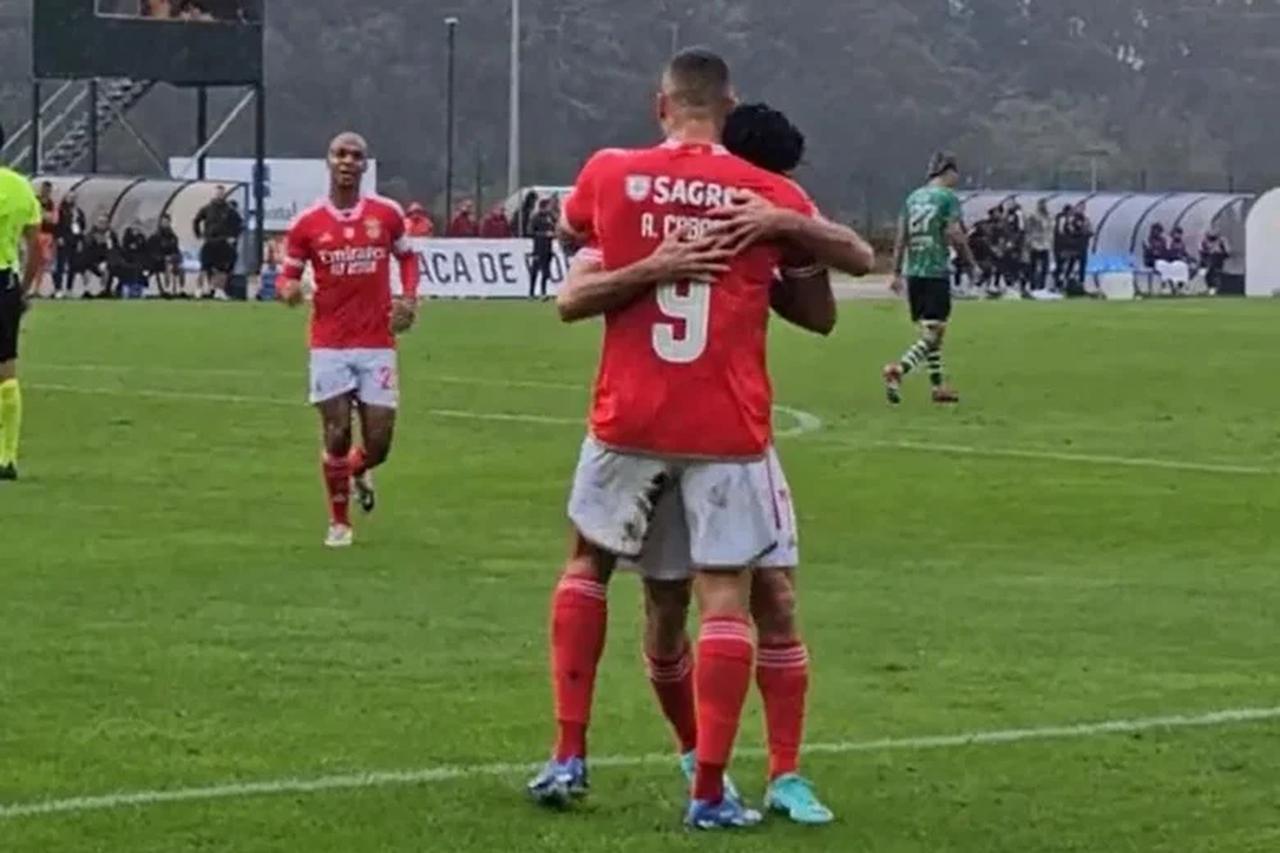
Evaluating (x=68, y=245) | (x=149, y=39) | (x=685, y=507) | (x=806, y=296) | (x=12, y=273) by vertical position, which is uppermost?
(x=149, y=39)

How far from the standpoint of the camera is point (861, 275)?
8586mm

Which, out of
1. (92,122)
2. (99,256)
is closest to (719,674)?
(99,256)

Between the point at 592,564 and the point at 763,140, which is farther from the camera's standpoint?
the point at 592,564

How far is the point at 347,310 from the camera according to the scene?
1582 centimetres

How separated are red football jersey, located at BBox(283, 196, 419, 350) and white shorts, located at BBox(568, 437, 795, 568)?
7380 mm

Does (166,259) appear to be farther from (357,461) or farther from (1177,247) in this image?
(357,461)

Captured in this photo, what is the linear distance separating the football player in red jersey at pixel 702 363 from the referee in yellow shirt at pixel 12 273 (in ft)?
35.9

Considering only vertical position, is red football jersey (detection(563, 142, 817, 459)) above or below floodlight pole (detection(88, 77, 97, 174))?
below

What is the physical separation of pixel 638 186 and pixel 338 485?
7.48 meters

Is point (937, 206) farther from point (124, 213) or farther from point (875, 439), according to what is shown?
point (124, 213)

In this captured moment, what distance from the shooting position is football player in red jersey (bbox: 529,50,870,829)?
27.2 ft

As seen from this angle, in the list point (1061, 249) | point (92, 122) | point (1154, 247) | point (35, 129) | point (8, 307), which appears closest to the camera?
point (8, 307)

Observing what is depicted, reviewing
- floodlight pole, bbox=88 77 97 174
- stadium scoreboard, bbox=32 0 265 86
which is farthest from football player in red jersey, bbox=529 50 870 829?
floodlight pole, bbox=88 77 97 174

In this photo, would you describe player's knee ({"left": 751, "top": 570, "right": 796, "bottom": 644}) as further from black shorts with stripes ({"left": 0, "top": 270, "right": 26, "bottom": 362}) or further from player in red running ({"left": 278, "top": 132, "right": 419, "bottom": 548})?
black shorts with stripes ({"left": 0, "top": 270, "right": 26, "bottom": 362})
